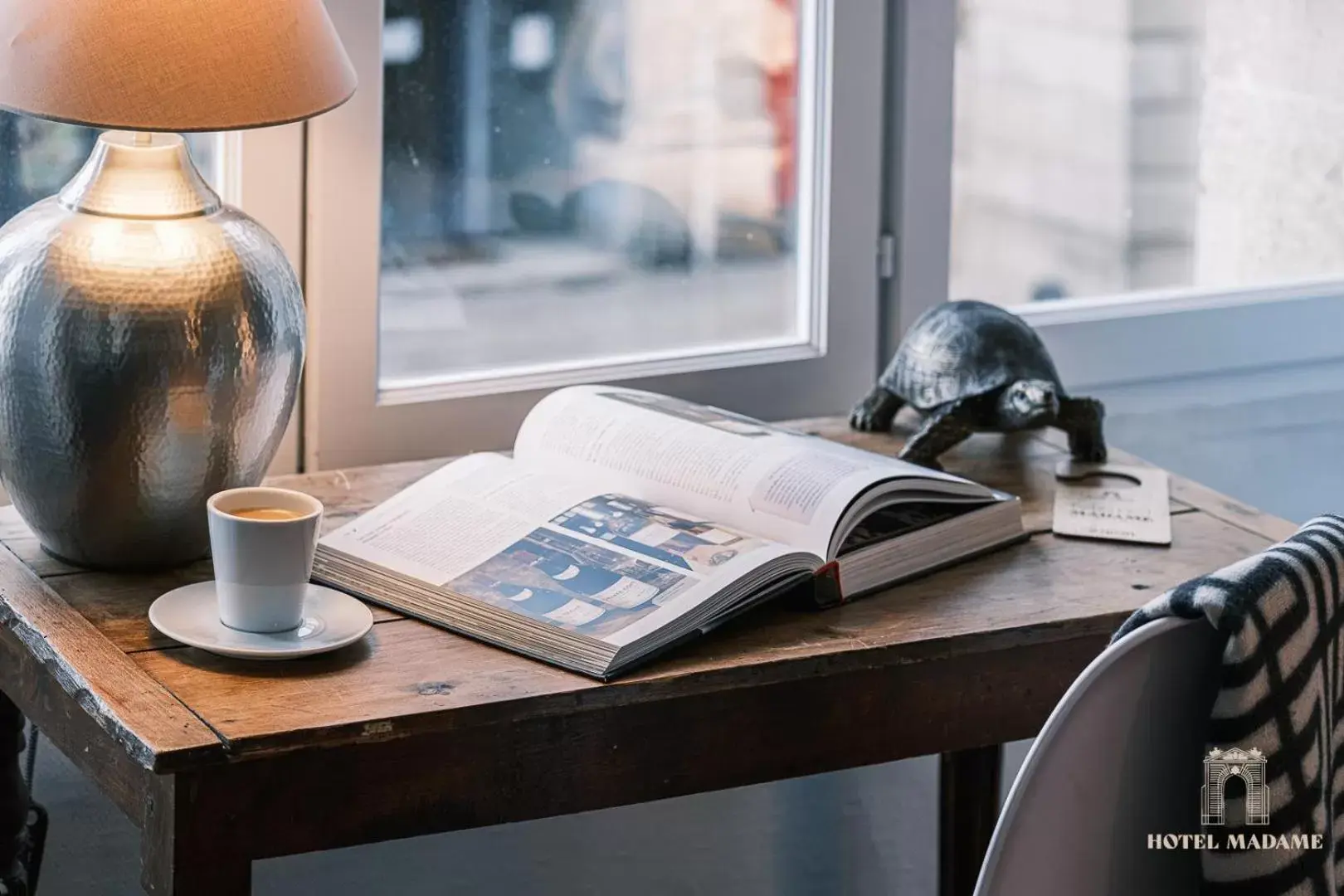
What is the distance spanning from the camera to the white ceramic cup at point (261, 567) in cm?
109

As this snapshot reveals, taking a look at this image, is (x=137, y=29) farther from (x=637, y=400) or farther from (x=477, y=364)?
(x=477, y=364)

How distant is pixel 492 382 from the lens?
67.6 inches

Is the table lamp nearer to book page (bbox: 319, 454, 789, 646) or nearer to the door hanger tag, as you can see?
book page (bbox: 319, 454, 789, 646)

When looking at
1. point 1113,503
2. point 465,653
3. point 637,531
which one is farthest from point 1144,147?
point 465,653

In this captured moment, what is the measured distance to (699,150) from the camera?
5.90ft

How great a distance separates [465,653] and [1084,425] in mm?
664

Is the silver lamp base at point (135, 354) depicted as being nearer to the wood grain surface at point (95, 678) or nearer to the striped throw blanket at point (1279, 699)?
the wood grain surface at point (95, 678)

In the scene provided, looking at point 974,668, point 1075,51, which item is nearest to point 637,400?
point 974,668

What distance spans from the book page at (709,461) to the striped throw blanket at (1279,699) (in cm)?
49

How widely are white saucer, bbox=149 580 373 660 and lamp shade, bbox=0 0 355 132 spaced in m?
0.30

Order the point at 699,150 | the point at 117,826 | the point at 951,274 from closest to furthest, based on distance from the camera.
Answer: the point at 117,826, the point at 699,150, the point at 951,274

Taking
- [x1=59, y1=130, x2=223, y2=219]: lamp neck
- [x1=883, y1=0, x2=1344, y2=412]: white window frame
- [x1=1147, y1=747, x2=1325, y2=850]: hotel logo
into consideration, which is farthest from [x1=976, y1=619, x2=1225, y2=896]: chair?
[x1=883, y1=0, x2=1344, y2=412]: white window frame

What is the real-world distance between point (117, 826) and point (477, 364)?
53 cm

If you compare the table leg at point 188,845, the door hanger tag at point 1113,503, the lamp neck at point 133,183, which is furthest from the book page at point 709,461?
the table leg at point 188,845
